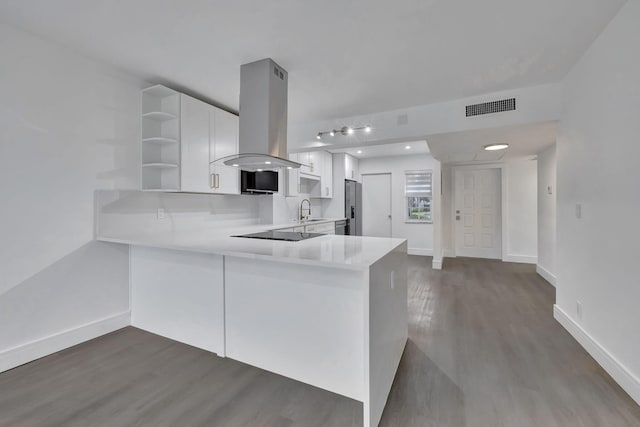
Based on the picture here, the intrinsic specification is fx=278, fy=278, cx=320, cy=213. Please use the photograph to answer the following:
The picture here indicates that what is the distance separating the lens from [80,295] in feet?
8.03

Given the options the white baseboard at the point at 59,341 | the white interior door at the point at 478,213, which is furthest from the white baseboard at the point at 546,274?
the white baseboard at the point at 59,341

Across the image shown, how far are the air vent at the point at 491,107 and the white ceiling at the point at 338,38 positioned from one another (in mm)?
159

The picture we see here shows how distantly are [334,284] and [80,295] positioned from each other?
2.35 metres

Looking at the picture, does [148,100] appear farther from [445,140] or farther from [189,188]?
[445,140]

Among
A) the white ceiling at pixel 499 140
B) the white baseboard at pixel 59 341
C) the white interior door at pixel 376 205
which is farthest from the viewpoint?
the white interior door at pixel 376 205

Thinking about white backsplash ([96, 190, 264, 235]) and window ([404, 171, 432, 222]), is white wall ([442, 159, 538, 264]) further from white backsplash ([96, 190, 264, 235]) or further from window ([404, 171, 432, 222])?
white backsplash ([96, 190, 264, 235])

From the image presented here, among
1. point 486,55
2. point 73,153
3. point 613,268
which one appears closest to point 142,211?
point 73,153

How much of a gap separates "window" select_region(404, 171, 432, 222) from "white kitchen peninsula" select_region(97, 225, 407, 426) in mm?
4704

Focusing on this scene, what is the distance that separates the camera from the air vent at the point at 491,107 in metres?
2.93

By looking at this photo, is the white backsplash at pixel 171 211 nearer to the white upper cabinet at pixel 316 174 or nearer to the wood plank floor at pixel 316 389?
the wood plank floor at pixel 316 389

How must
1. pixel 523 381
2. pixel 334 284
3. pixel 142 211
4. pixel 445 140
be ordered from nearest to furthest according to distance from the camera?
pixel 334 284 < pixel 523 381 < pixel 142 211 < pixel 445 140

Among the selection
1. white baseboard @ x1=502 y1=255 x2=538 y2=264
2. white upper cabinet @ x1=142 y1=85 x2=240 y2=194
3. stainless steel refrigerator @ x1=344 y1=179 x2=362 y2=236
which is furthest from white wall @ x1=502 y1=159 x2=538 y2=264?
white upper cabinet @ x1=142 y1=85 x2=240 y2=194

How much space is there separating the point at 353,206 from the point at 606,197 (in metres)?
4.83

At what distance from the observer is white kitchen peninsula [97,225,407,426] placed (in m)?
1.55
